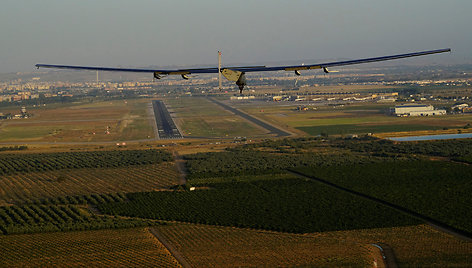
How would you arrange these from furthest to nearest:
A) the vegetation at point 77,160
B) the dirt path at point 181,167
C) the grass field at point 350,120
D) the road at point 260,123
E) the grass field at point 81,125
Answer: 1. the grass field at point 350,120
2. the grass field at point 81,125
3. the road at point 260,123
4. the vegetation at point 77,160
5. the dirt path at point 181,167

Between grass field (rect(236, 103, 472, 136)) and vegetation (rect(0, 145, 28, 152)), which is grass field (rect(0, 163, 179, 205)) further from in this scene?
grass field (rect(236, 103, 472, 136))

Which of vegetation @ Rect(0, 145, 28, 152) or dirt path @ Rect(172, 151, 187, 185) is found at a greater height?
dirt path @ Rect(172, 151, 187, 185)

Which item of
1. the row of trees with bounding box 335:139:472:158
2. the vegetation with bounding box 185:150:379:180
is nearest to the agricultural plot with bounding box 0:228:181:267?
the vegetation with bounding box 185:150:379:180

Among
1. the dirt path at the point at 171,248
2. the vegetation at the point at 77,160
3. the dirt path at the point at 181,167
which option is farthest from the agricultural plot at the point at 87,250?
the vegetation at the point at 77,160

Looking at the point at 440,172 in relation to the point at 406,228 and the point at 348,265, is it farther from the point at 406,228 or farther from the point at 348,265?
the point at 348,265

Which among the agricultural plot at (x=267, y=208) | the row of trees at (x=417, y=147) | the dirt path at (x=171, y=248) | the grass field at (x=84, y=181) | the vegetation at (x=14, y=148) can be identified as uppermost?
the row of trees at (x=417, y=147)

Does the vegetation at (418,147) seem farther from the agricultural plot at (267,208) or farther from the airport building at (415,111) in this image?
the airport building at (415,111)
